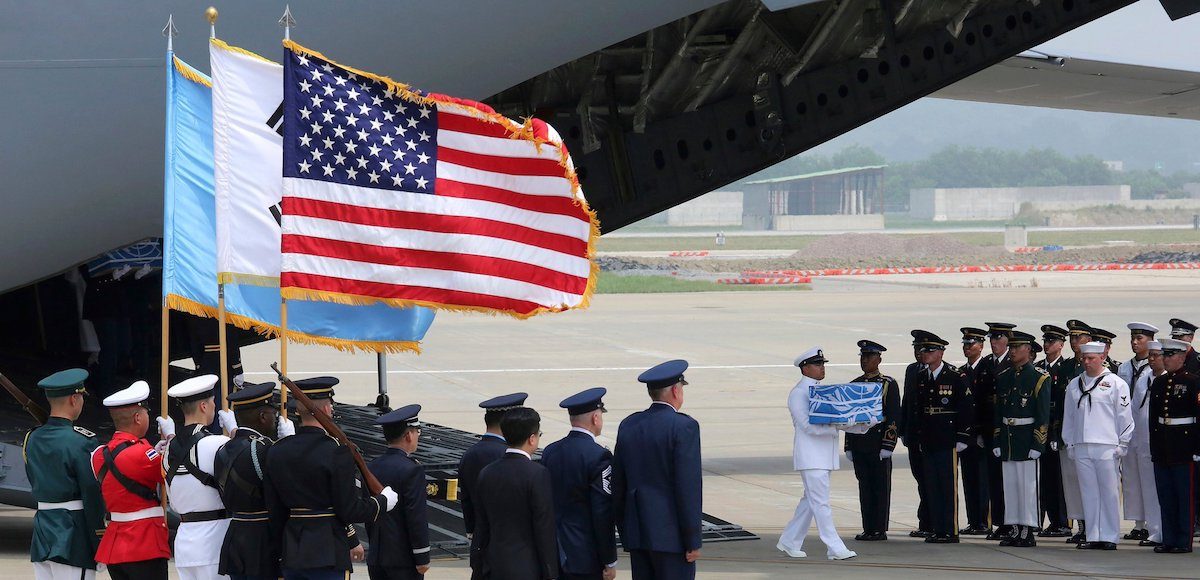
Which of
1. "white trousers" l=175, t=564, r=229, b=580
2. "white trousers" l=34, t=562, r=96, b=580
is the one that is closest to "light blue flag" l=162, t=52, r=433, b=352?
"white trousers" l=175, t=564, r=229, b=580

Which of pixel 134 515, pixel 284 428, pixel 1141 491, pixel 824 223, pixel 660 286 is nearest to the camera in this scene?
pixel 284 428

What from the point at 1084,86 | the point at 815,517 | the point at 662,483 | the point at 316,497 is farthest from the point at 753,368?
the point at 316,497

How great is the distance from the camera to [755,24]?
1113 cm

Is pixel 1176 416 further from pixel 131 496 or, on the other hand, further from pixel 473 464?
pixel 131 496

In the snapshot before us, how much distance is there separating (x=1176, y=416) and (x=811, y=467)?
99.6 inches

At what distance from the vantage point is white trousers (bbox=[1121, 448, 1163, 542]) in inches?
384

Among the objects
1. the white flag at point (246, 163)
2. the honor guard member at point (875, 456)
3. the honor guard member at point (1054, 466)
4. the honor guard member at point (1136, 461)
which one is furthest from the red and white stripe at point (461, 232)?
the honor guard member at point (1136, 461)

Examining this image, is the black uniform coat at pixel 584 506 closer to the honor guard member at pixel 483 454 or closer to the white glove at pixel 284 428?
the honor guard member at pixel 483 454

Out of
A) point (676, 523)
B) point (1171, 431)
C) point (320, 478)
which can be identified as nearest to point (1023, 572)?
point (1171, 431)

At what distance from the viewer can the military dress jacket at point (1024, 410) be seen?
956 cm

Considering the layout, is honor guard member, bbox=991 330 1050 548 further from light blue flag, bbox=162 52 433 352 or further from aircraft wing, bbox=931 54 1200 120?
aircraft wing, bbox=931 54 1200 120

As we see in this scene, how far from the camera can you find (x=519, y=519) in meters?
5.91

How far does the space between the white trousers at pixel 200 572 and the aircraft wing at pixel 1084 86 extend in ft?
34.8

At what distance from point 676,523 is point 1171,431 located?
4612 millimetres
